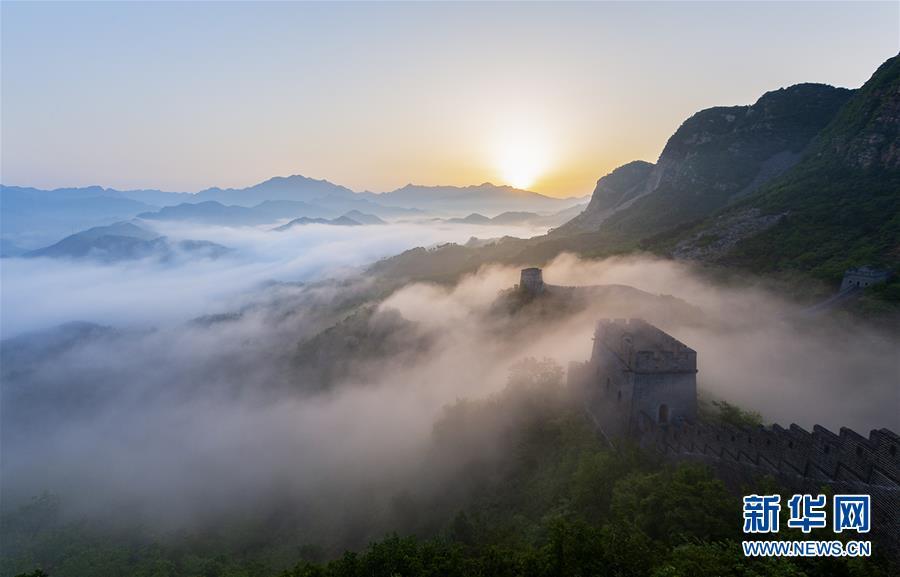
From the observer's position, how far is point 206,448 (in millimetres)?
86438

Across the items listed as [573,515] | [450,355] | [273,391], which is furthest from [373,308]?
[573,515]

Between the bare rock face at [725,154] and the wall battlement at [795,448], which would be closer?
the wall battlement at [795,448]

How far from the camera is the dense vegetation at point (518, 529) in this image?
49.7ft

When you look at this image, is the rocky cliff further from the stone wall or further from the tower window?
the stone wall

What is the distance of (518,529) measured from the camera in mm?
26156

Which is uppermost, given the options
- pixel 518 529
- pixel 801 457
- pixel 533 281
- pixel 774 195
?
pixel 774 195

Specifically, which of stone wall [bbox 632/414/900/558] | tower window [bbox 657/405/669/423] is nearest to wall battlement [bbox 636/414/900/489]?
stone wall [bbox 632/414/900/558]

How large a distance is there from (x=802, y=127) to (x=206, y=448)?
144m

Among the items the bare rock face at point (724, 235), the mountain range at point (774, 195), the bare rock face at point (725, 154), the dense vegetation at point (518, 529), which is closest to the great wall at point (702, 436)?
the dense vegetation at point (518, 529)

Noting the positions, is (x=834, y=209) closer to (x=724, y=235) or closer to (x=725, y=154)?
(x=724, y=235)

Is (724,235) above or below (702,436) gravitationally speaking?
above

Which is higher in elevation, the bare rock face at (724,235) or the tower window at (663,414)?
the bare rock face at (724,235)

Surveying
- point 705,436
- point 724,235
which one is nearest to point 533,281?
point 705,436

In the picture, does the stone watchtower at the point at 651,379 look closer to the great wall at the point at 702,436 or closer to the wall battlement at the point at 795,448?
the great wall at the point at 702,436
